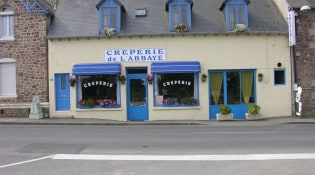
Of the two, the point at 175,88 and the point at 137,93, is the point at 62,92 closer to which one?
the point at 137,93

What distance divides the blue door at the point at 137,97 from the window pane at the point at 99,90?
75 cm

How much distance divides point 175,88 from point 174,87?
76mm

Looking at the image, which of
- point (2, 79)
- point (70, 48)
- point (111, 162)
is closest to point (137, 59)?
point (70, 48)

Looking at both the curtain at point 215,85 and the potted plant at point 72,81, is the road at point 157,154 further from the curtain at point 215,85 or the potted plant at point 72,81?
the curtain at point 215,85

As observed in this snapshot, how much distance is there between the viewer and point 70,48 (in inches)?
824

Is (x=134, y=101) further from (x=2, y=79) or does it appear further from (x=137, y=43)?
(x=2, y=79)

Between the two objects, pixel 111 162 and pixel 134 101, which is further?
pixel 134 101

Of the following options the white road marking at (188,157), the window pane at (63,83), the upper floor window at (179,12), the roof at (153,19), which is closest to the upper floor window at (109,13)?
the roof at (153,19)

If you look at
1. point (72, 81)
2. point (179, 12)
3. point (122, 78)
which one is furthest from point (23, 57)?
point (179, 12)

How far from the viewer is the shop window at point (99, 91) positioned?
20.9 m

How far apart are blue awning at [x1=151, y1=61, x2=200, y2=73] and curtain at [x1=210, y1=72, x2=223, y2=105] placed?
3.93ft

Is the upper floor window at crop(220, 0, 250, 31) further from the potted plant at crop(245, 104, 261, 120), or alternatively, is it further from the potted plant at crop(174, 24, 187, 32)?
the potted plant at crop(245, 104, 261, 120)

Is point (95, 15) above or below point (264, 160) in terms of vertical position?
above

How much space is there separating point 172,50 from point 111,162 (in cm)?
1269
